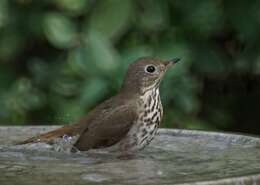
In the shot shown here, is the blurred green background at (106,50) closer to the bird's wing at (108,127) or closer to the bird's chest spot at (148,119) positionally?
the bird's chest spot at (148,119)

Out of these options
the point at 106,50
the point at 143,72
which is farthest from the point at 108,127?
the point at 106,50

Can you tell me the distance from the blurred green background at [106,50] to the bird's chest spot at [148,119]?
117 cm

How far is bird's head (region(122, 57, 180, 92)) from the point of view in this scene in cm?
450

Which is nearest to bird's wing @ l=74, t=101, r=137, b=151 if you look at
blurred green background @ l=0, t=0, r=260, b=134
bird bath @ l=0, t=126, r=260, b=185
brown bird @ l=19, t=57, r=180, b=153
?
brown bird @ l=19, t=57, r=180, b=153

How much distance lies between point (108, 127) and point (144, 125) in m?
0.17

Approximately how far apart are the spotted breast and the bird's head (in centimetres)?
6

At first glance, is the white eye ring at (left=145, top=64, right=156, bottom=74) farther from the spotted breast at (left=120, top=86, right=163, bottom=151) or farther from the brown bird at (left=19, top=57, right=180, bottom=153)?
the spotted breast at (left=120, top=86, right=163, bottom=151)

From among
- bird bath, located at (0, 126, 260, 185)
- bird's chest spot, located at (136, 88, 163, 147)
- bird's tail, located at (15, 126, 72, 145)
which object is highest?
bird's chest spot, located at (136, 88, 163, 147)

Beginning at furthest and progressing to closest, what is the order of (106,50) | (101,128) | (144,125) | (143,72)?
(106,50)
(143,72)
(144,125)
(101,128)

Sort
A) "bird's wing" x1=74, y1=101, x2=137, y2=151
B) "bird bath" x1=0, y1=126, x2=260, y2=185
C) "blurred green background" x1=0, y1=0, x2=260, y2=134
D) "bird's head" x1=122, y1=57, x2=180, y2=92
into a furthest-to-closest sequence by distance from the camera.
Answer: "blurred green background" x1=0, y1=0, x2=260, y2=134, "bird's head" x1=122, y1=57, x2=180, y2=92, "bird's wing" x1=74, y1=101, x2=137, y2=151, "bird bath" x1=0, y1=126, x2=260, y2=185

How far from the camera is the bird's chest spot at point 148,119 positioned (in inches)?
163

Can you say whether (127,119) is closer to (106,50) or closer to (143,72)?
(143,72)

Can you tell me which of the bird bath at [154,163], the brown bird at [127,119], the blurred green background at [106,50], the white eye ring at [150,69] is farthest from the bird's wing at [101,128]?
the blurred green background at [106,50]

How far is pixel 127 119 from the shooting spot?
4.24 m
